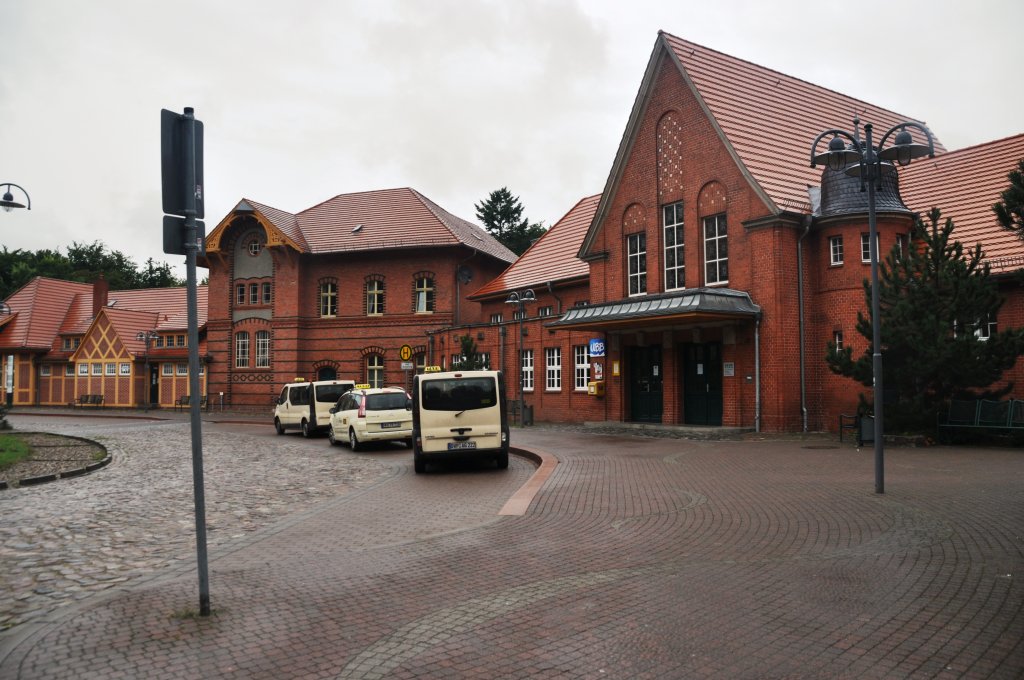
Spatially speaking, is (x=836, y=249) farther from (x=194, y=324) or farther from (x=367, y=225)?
(x=367, y=225)

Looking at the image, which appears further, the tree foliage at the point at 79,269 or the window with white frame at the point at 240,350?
the tree foliage at the point at 79,269

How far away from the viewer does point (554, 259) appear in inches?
1469

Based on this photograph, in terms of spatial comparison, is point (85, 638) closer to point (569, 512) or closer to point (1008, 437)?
point (569, 512)

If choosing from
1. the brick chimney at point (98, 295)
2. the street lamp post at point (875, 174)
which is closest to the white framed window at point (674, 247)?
the street lamp post at point (875, 174)

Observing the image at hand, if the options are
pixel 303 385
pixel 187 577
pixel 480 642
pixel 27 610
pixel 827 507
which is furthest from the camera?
pixel 303 385

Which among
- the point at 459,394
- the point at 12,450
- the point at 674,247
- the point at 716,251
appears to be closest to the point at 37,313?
the point at 12,450

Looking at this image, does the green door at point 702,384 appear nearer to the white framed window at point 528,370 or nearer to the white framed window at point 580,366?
the white framed window at point 580,366

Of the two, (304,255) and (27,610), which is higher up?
(304,255)

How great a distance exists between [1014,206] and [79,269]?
310ft

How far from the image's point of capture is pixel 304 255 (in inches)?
1753

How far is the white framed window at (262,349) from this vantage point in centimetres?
4512

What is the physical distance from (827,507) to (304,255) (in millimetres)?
38467

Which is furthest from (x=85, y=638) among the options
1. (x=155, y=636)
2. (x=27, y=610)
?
(x=27, y=610)

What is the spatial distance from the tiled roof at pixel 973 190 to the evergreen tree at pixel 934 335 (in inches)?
168
